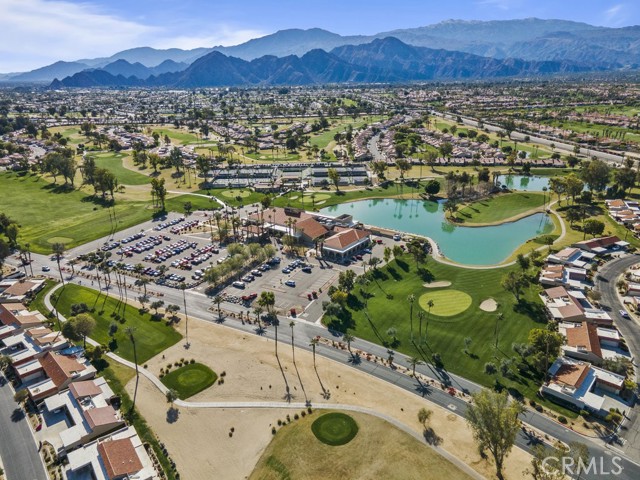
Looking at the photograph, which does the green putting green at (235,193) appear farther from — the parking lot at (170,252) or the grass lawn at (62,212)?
the parking lot at (170,252)

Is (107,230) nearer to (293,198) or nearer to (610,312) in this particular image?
(293,198)

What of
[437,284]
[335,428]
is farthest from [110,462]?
[437,284]

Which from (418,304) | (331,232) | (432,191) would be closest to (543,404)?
(418,304)

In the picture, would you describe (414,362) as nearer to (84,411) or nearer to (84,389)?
(84,411)

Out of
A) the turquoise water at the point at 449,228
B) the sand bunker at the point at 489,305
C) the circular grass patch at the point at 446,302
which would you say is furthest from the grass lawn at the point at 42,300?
the sand bunker at the point at 489,305

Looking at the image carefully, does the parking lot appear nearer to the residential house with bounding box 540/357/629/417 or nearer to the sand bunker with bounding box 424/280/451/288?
the sand bunker with bounding box 424/280/451/288

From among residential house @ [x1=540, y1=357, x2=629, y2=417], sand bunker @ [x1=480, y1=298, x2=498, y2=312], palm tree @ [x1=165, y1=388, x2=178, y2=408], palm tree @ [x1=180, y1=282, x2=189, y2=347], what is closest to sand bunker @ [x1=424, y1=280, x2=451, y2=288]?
sand bunker @ [x1=480, y1=298, x2=498, y2=312]
